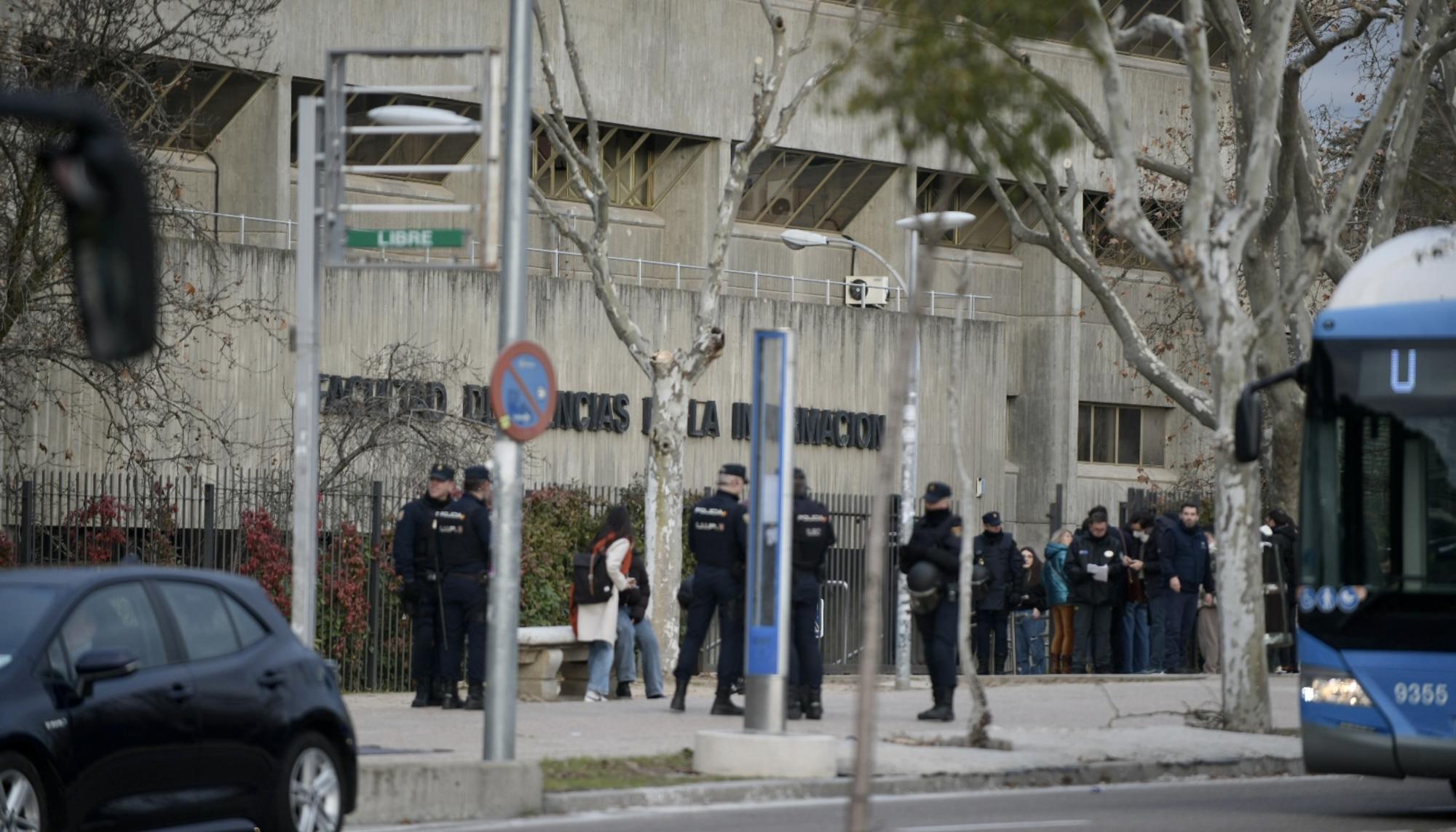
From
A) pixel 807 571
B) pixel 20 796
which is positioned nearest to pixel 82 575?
pixel 20 796

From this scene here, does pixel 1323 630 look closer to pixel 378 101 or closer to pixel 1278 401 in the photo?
pixel 1278 401

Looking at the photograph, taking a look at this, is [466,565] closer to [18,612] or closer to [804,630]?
[804,630]

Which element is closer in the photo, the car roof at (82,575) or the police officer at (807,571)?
the car roof at (82,575)

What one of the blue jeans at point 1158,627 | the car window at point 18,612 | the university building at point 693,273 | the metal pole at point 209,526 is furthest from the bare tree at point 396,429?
the car window at point 18,612

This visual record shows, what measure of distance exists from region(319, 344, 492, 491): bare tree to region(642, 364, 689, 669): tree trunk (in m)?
3.92

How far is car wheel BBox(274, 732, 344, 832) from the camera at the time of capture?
33.6ft

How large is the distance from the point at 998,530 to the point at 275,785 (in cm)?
1443

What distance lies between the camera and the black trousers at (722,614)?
17312mm

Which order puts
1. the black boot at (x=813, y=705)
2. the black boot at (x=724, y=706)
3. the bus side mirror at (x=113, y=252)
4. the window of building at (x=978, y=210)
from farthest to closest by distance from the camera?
the window of building at (x=978, y=210)
the black boot at (x=813, y=705)
the black boot at (x=724, y=706)
the bus side mirror at (x=113, y=252)

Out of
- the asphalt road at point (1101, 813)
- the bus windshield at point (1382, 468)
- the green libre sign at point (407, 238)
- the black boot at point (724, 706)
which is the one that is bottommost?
the asphalt road at point (1101, 813)

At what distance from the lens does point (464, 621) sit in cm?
1764

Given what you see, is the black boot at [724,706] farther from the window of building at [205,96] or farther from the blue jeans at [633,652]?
the window of building at [205,96]

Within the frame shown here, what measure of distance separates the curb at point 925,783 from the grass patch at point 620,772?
6.7 inches

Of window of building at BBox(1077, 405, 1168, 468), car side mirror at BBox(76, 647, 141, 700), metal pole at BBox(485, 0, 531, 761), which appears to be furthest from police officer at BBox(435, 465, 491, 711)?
window of building at BBox(1077, 405, 1168, 468)
